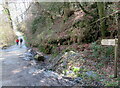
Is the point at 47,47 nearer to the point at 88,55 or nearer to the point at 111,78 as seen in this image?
the point at 88,55

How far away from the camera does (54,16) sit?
60.8ft

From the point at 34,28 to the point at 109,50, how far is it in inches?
762

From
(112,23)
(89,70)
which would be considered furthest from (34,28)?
(89,70)

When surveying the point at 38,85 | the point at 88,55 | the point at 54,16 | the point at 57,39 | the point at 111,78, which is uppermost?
the point at 54,16

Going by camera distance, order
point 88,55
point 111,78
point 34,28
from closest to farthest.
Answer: point 111,78
point 88,55
point 34,28

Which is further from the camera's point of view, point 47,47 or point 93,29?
point 47,47

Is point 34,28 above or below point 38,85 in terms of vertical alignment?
above

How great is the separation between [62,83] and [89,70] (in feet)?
5.47

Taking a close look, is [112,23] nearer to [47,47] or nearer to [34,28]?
[47,47]

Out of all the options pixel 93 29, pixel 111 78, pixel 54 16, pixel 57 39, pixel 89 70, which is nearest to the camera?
pixel 111 78

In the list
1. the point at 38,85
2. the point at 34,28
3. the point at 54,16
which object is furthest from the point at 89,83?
the point at 34,28

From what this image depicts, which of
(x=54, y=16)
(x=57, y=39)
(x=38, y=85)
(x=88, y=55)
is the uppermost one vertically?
(x=54, y=16)

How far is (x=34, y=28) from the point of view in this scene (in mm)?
24328

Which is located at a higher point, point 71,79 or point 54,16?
point 54,16
